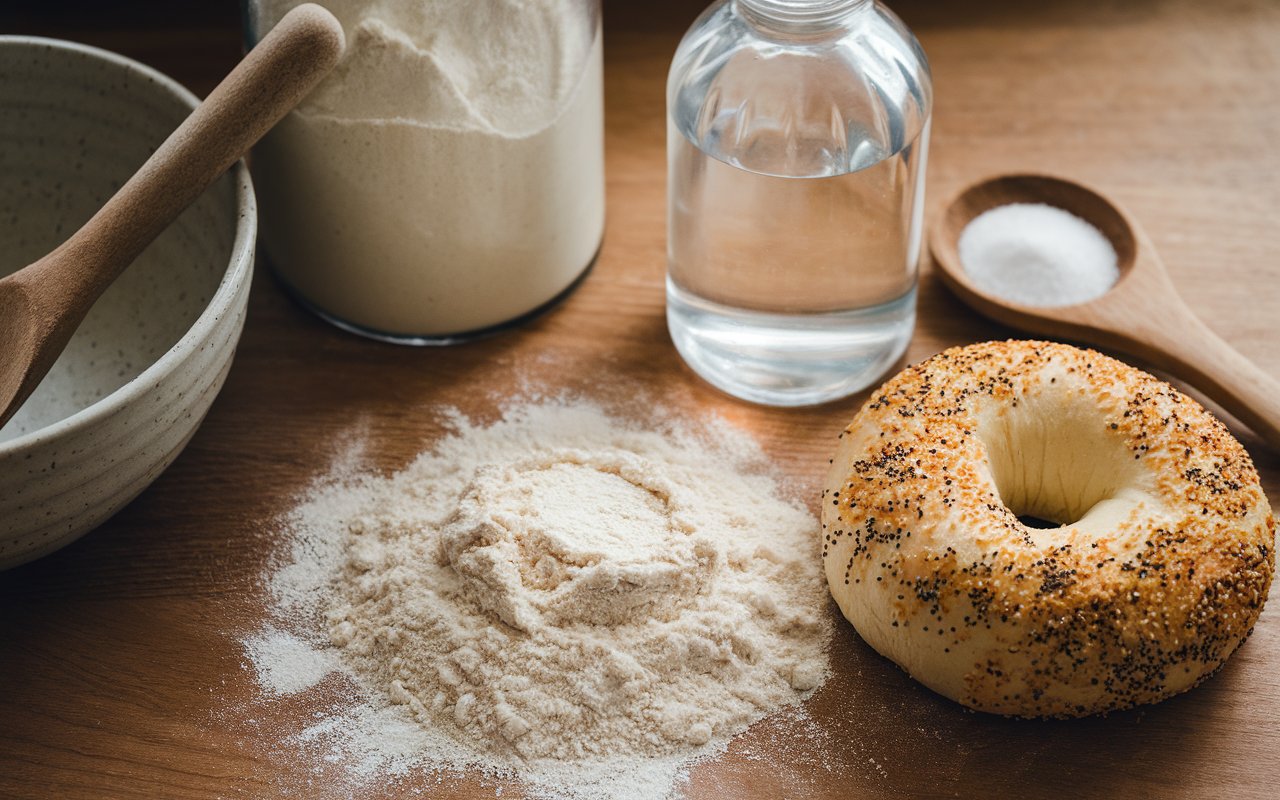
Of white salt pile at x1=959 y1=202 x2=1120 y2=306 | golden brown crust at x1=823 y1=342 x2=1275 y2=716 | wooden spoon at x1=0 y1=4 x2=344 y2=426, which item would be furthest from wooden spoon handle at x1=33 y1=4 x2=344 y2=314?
white salt pile at x1=959 y1=202 x2=1120 y2=306

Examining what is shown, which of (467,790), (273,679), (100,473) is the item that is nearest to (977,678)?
(467,790)

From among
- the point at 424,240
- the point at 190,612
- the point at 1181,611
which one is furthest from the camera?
the point at 424,240

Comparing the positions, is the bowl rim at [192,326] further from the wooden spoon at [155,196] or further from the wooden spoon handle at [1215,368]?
the wooden spoon handle at [1215,368]

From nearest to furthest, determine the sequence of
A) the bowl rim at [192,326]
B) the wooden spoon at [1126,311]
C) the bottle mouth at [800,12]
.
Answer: the bowl rim at [192,326]
the bottle mouth at [800,12]
the wooden spoon at [1126,311]

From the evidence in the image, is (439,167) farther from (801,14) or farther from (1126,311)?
(1126,311)

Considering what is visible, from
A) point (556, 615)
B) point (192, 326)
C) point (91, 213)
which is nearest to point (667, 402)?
point (556, 615)

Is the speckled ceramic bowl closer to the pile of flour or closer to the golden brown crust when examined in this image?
the pile of flour

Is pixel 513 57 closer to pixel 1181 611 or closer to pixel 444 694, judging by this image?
pixel 444 694

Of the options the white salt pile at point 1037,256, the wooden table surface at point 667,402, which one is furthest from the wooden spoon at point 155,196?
the white salt pile at point 1037,256
